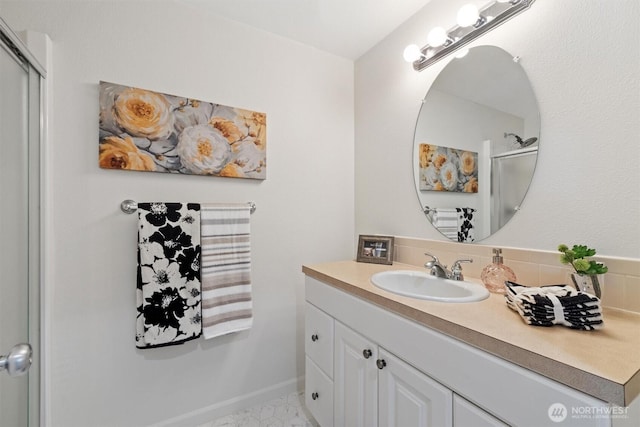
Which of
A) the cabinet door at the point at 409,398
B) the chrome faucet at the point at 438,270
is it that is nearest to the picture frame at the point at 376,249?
the chrome faucet at the point at 438,270

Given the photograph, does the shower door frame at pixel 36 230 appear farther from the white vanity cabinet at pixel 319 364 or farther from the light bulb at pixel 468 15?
the light bulb at pixel 468 15

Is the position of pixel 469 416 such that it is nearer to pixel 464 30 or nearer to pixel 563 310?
pixel 563 310

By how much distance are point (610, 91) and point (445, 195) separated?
2.18ft

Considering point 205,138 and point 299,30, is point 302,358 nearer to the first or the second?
point 205,138

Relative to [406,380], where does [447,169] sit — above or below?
above

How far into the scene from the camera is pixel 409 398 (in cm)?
87

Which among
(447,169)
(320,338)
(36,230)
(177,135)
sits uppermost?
(177,135)

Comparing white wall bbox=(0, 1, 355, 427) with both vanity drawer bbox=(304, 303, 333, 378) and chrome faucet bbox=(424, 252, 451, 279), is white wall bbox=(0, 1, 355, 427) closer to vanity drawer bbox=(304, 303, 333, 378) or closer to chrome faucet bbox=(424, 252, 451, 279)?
vanity drawer bbox=(304, 303, 333, 378)

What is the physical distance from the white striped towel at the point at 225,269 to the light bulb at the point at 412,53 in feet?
3.90

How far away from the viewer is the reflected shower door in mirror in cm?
109

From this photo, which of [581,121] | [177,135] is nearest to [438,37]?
[581,121]

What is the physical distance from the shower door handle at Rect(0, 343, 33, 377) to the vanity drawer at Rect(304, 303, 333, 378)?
988 millimetres

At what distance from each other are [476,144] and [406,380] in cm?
104

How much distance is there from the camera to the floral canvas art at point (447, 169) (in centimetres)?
130
